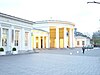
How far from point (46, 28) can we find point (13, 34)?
35446 millimetres

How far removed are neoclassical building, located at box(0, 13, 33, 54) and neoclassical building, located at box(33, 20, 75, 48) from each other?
24.8 metres

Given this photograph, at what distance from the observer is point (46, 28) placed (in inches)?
2803

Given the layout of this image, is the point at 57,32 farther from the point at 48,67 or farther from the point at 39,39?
the point at 48,67

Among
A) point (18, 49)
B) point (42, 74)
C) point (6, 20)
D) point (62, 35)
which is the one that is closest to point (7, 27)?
point (6, 20)

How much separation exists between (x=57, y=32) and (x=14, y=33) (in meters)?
35.9

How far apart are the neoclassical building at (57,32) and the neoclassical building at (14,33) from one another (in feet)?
81.5

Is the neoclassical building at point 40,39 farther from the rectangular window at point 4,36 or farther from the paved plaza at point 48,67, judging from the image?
the paved plaza at point 48,67

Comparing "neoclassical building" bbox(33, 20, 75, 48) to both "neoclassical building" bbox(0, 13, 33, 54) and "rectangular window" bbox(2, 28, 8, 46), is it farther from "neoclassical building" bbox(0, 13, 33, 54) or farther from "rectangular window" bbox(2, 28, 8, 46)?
"rectangular window" bbox(2, 28, 8, 46)

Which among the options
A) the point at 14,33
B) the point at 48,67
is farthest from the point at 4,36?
the point at 48,67

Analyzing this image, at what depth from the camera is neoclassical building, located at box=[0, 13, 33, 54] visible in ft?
111

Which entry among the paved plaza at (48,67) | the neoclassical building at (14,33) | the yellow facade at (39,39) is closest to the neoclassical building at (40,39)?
the yellow facade at (39,39)

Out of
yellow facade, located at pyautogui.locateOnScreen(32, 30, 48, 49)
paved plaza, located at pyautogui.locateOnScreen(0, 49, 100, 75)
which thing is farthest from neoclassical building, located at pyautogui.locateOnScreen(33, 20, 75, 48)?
paved plaza, located at pyautogui.locateOnScreen(0, 49, 100, 75)

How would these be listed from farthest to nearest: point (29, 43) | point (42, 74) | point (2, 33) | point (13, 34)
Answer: point (29, 43) < point (13, 34) < point (2, 33) < point (42, 74)

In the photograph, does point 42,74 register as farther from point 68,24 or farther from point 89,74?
point 68,24
